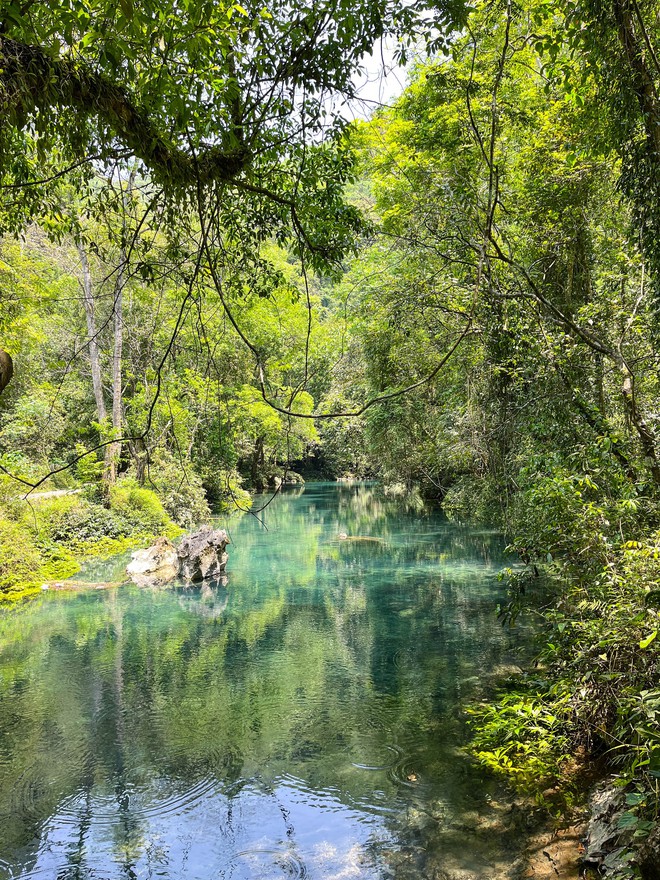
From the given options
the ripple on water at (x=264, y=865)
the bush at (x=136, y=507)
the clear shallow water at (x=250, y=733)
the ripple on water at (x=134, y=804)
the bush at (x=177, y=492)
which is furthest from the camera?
the bush at (x=177, y=492)

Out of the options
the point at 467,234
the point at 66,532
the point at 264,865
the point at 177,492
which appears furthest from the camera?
the point at 177,492

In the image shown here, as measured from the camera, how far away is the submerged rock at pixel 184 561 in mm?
12961

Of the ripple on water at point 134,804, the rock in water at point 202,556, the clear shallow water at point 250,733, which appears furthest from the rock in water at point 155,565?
the ripple on water at point 134,804

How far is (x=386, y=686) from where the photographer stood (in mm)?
7211

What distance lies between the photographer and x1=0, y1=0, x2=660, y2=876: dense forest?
3094 mm

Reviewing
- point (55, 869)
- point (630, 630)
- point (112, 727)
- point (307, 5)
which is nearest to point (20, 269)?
point (112, 727)

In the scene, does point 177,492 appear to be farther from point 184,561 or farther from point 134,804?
point 134,804

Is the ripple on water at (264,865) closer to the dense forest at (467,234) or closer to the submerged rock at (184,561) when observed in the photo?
the dense forest at (467,234)

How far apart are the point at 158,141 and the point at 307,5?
70.4 inches

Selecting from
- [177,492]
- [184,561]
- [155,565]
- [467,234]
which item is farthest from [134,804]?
[177,492]

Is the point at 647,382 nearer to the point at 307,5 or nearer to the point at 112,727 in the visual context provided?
the point at 307,5

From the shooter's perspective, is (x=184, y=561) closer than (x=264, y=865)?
No

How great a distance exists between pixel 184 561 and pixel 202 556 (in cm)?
42

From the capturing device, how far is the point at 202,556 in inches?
Result: 516
